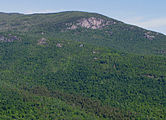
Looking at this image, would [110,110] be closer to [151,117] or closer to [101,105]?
[101,105]

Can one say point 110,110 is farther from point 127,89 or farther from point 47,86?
point 47,86

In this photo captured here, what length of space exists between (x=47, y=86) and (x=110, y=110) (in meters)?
46.0

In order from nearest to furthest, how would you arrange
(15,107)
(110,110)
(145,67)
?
(15,107)
(110,110)
(145,67)

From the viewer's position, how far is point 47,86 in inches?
6181

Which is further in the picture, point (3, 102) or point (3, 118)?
point (3, 102)

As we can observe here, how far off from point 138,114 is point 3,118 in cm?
6298

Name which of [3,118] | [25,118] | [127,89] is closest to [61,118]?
[25,118]

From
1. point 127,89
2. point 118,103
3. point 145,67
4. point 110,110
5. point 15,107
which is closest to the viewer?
point 15,107

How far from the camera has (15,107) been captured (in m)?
119

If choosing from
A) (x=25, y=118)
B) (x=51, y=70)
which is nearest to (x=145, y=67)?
(x=51, y=70)

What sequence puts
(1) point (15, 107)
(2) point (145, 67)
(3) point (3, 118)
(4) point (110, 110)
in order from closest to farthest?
(3) point (3, 118) < (1) point (15, 107) < (4) point (110, 110) < (2) point (145, 67)

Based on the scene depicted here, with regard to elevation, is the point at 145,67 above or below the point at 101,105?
above

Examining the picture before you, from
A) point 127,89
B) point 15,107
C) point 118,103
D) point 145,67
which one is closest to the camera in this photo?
point 15,107

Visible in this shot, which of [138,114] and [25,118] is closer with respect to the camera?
[25,118]
